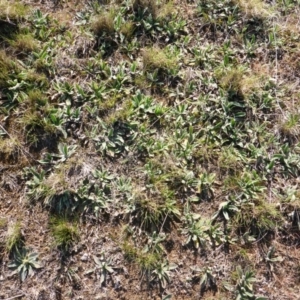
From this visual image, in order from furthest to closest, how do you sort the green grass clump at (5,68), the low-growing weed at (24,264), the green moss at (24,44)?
the green moss at (24,44), the green grass clump at (5,68), the low-growing weed at (24,264)

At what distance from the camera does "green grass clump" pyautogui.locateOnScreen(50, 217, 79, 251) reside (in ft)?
11.9

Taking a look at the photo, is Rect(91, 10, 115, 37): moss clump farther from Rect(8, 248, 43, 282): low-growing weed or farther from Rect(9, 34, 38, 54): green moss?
Rect(8, 248, 43, 282): low-growing weed

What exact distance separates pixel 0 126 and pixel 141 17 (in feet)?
6.53

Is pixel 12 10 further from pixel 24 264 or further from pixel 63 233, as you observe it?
pixel 24 264

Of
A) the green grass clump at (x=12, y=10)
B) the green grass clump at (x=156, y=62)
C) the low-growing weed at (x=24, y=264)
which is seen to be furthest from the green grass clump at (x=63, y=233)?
the green grass clump at (x=12, y=10)

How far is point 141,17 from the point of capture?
438cm

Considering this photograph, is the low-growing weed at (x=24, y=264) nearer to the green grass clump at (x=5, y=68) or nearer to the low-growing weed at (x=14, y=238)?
the low-growing weed at (x=14, y=238)

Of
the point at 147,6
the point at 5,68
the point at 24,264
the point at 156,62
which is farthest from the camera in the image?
the point at 147,6

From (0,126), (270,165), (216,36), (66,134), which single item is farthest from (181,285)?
(216,36)

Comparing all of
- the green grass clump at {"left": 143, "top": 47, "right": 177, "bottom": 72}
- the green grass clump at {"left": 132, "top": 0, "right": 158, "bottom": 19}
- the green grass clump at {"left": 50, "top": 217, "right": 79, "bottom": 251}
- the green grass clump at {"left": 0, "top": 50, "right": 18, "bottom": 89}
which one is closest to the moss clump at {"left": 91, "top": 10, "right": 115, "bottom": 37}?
the green grass clump at {"left": 132, "top": 0, "right": 158, "bottom": 19}

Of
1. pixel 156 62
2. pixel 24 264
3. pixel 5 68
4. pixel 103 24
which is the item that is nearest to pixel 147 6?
pixel 103 24

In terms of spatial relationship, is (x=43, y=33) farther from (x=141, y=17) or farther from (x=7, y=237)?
(x=7, y=237)

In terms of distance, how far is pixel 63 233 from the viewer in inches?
143

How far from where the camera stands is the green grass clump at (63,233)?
11.9 ft
